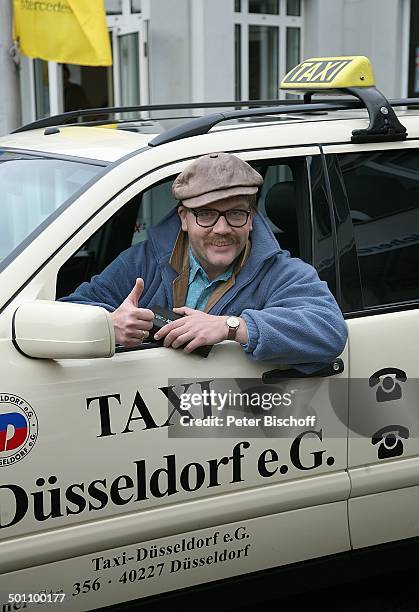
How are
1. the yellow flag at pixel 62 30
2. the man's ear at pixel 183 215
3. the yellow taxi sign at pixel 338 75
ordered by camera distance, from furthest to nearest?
1. the yellow flag at pixel 62 30
2. the yellow taxi sign at pixel 338 75
3. the man's ear at pixel 183 215

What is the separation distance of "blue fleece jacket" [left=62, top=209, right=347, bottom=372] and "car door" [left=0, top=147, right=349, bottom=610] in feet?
0.37

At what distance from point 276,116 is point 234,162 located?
1.75 ft

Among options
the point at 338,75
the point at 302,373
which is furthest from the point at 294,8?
the point at 302,373

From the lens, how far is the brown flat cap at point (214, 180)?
2648 millimetres

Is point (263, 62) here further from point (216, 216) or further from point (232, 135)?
point (216, 216)

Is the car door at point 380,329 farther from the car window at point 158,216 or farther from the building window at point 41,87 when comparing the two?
the building window at point 41,87

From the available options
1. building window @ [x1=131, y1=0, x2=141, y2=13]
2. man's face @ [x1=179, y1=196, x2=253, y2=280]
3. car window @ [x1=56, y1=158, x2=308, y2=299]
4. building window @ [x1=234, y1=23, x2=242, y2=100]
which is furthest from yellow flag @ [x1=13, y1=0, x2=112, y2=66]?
building window @ [x1=234, y1=23, x2=242, y2=100]

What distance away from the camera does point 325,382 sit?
2.76 meters

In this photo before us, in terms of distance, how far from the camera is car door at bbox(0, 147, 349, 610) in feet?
8.05

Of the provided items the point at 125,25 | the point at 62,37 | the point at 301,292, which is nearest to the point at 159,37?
the point at 125,25

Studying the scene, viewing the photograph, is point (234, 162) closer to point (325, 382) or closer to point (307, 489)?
point (325, 382)

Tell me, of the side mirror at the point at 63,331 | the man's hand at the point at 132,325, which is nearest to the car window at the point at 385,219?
the man's hand at the point at 132,325

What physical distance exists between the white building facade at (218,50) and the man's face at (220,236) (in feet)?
22.1

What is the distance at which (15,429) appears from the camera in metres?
2.40
